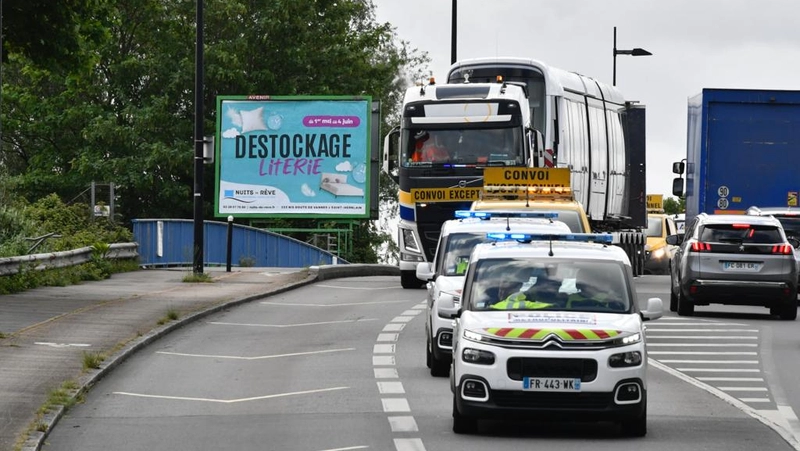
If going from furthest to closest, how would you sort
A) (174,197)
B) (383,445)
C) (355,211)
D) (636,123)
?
1. (174,197)
2. (355,211)
3. (636,123)
4. (383,445)

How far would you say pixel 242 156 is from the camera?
47.6 meters

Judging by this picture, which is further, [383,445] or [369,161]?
[369,161]

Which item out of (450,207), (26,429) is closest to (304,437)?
(26,429)

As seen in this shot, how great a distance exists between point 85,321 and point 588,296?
35.0 feet

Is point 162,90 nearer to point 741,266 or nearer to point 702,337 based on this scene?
point 741,266

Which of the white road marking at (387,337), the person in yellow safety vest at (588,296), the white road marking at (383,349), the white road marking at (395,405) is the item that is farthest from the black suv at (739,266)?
the person in yellow safety vest at (588,296)

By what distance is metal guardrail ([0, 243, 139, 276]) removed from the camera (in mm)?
28516

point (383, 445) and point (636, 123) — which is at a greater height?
point (636, 123)

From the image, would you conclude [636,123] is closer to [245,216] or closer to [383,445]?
[245,216]

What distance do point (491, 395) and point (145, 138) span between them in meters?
46.5

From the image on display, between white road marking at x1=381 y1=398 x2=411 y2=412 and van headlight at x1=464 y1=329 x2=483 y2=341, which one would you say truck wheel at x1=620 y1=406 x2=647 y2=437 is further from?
white road marking at x1=381 y1=398 x2=411 y2=412

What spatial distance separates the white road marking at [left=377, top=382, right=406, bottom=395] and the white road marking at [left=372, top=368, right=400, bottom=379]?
0.58 metres

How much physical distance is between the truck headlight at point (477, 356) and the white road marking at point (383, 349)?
23.8 ft

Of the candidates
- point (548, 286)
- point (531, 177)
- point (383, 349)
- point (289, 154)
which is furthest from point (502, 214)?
point (289, 154)
